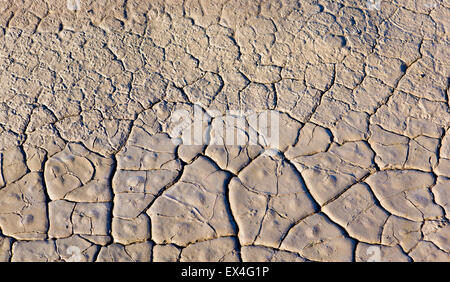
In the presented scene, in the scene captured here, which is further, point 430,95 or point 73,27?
point 73,27

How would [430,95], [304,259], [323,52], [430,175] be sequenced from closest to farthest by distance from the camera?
1. [304,259]
2. [430,175]
3. [430,95]
4. [323,52]

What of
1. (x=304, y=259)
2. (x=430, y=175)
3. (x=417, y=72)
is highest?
(x=417, y=72)

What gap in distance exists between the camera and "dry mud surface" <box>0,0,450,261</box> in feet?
8.34

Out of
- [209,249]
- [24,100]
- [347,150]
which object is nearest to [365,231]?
[347,150]

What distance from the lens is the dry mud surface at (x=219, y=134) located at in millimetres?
2541

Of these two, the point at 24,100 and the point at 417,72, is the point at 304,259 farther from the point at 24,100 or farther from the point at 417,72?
the point at 24,100

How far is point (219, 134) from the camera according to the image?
2.92 metres

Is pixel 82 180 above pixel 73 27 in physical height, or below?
below

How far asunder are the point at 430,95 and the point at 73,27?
120 inches

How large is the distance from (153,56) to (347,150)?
68.8 inches

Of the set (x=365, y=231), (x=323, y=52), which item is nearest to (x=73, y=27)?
(x=323, y=52)

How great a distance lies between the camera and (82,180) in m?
2.74

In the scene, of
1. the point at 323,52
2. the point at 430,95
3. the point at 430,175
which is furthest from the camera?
Answer: the point at 323,52

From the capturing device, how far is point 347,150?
2824 mm
